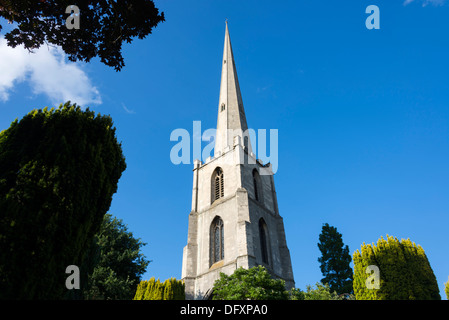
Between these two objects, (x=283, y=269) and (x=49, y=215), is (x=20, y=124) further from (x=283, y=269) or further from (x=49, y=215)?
(x=283, y=269)

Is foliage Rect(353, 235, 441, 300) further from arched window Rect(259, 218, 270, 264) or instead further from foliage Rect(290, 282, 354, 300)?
arched window Rect(259, 218, 270, 264)

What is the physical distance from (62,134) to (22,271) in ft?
12.5

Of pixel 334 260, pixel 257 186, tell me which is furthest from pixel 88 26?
pixel 334 260

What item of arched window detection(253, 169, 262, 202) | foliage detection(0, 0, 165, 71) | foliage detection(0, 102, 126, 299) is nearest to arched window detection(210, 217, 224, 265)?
arched window detection(253, 169, 262, 202)

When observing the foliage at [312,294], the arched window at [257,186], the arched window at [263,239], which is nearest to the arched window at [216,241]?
the arched window at [263,239]

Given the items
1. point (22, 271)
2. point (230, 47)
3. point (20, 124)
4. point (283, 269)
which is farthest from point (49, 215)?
point (230, 47)

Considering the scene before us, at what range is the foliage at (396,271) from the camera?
12914 mm

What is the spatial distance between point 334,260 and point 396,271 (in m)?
20.4

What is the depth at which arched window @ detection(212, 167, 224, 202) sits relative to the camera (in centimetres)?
3014

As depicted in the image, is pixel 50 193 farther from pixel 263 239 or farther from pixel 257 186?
pixel 257 186

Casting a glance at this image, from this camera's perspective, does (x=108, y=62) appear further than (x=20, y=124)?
Yes

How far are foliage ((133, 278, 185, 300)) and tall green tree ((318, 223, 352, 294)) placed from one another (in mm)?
18458

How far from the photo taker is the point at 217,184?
31125 millimetres
